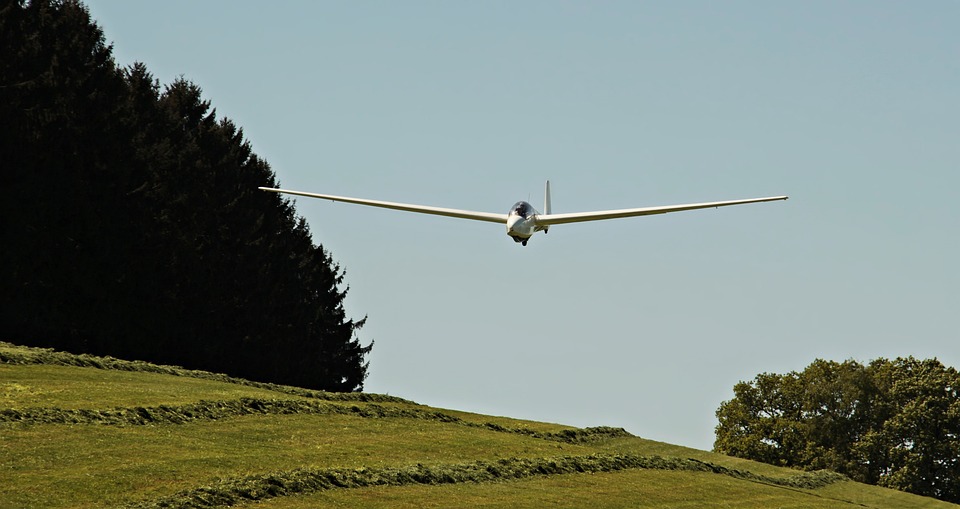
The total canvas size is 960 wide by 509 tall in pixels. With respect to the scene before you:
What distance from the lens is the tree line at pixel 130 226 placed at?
218ft

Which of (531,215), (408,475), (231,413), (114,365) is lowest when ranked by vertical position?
(408,475)

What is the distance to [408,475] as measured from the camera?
145 ft

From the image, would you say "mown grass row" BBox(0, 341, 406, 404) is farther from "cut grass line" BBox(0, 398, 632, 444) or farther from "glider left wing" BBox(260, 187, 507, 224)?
"glider left wing" BBox(260, 187, 507, 224)

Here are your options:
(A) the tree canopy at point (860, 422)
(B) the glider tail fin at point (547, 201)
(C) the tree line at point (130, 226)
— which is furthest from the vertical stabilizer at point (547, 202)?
(A) the tree canopy at point (860, 422)

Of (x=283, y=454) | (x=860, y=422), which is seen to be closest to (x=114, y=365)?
(x=283, y=454)

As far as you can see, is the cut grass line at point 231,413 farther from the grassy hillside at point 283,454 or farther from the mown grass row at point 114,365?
the mown grass row at point 114,365

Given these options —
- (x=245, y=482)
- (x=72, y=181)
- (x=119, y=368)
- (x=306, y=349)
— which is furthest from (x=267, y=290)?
(x=245, y=482)

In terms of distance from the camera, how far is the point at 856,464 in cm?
10019

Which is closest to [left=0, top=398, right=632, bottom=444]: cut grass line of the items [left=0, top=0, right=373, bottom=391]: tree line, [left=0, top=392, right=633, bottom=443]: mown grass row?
[left=0, top=392, right=633, bottom=443]: mown grass row

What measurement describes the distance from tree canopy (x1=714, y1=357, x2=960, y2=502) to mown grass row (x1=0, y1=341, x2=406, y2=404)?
5054cm

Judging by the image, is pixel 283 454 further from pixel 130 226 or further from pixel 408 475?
pixel 130 226

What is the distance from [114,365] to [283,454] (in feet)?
52.0

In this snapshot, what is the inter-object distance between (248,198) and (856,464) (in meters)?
49.2

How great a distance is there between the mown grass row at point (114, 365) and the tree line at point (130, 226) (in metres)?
9.16
